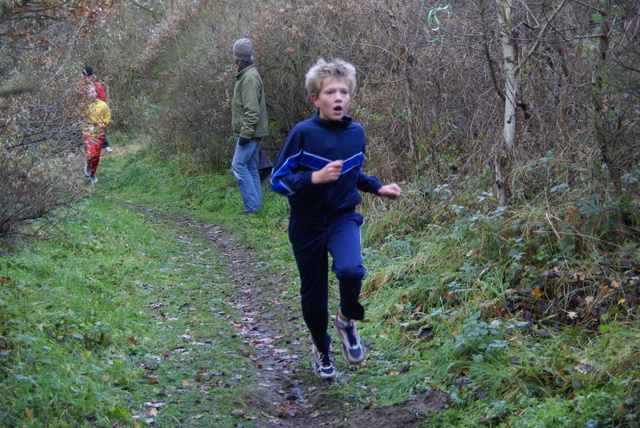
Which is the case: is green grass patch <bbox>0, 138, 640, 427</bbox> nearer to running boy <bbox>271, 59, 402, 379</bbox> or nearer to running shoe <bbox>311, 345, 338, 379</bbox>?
running shoe <bbox>311, 345, 338, 379</bbox>

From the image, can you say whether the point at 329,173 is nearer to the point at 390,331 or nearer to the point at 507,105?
the point at 390,331

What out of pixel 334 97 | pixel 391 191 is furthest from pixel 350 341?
pixel 334 97

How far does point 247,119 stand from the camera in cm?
1093

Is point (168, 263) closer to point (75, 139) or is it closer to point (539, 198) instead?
point (75, 139)

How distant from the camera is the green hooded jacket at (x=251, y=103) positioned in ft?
35.9

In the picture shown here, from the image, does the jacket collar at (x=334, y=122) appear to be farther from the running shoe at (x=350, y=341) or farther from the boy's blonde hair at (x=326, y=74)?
the running shoe at (x=350, y=341)

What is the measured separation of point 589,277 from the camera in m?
5.16

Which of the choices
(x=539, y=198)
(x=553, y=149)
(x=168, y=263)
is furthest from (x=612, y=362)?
(x=168, y=263)

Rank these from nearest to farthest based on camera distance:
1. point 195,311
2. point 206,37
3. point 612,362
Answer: point 612,362
point 195,311
point 206,37

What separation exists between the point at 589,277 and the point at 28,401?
13.4ft

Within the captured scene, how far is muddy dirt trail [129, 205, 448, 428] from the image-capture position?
4.34 m

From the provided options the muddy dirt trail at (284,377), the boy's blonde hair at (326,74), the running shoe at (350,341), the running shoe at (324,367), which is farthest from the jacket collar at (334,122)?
the muddy dirt trail at (284,377)

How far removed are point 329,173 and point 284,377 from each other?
6.19 feet

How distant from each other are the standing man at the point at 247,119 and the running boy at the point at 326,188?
642 centimetres
